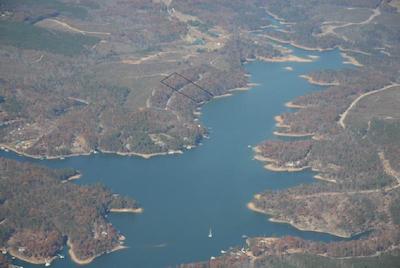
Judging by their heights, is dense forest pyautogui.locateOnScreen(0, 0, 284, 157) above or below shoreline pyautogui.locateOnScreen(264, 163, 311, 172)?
below

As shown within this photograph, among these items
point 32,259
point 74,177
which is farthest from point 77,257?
point 74,177

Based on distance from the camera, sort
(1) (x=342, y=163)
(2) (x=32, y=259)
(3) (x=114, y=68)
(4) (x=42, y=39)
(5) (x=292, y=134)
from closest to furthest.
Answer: (2) (x=32, y=259), (1) (x=342, y=163), (5) (x=292, y=134), (3) (x=114, y=68), (4) (x=42, y=39)

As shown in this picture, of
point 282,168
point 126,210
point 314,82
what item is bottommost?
point 314,82

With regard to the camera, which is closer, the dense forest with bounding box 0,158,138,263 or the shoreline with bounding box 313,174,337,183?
the dense forest with bounding box 0,158,138,263

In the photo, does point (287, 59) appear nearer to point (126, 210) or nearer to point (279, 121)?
point (279, 121)

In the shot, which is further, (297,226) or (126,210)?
(126,210)

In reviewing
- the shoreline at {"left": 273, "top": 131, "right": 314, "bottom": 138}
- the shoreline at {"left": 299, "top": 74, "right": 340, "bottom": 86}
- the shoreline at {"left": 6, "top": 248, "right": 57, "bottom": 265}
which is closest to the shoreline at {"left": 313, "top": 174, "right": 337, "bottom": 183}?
the shoreline at {"left": 273, "top": 131, "right": 314, "bottom": 138}

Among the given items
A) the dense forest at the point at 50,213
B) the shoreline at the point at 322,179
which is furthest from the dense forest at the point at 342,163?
the dense forest at the point at 50,213

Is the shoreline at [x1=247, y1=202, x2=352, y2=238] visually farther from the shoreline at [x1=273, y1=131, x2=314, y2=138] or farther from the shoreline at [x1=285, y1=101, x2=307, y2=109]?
the shoreline at [x1=285, y1=101, x2=307, y2=109]

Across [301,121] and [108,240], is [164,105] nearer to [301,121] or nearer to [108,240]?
[301,121]

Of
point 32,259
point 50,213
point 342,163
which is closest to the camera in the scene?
point 32,259

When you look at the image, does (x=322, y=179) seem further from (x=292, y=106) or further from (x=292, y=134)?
(x=292, y=106)

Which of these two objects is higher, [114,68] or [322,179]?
[322,179]
